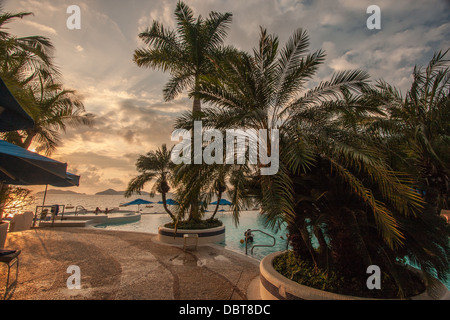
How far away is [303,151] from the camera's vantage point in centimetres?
394

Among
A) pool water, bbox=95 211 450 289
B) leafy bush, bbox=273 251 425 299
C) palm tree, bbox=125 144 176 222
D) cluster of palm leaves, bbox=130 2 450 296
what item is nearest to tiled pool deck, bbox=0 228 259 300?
leafy bush, bbox=273 251 425 299

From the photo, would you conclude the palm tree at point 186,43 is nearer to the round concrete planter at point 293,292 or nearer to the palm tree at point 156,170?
the palm tree at point 156,170

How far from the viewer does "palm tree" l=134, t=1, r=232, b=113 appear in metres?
11.4

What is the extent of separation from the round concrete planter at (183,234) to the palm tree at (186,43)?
7174 mm

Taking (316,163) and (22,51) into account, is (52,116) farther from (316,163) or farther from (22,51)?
(316,163)

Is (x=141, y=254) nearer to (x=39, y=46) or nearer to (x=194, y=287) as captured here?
(x=194, y=287)

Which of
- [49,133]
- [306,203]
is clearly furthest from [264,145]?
[49,133]

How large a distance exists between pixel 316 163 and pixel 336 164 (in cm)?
108

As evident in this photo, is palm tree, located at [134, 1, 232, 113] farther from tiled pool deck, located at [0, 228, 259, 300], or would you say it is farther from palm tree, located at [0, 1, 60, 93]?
tiled pool deck, located at [0, 228, 259, 300]

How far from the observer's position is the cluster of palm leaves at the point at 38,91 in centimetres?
702

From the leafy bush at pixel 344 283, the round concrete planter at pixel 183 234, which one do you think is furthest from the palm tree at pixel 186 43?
the leafy bush at pixel 344 283

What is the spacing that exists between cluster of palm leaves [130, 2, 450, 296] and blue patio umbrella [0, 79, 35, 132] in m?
3.24

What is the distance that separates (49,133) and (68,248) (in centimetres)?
937
